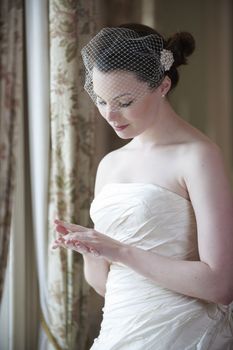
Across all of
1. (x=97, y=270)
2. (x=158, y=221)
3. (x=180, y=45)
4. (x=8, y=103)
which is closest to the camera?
(x=158, y=221)

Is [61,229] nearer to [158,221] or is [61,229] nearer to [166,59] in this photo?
[158,221]

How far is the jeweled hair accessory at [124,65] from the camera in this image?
117 cm

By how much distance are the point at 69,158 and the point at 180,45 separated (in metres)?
0.78

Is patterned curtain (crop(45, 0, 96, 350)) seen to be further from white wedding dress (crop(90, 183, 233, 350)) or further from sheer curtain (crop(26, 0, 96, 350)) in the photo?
white wedding dress (crop(90, 183, 233, 350))

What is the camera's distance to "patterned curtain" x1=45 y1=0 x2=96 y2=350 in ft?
6.09

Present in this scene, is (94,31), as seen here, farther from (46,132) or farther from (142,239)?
(142,239)

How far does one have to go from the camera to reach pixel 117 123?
1.20 metres

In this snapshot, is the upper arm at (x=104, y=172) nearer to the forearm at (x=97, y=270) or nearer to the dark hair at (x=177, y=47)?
the forearm at (x=97, y=270)

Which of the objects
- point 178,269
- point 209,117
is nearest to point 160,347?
point 178,269

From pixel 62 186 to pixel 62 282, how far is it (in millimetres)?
415

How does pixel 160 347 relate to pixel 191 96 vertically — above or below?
below

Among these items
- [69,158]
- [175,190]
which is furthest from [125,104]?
[69,158]

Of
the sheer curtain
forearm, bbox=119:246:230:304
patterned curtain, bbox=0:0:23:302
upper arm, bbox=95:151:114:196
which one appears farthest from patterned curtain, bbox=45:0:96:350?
forearm, bbox=119:246:230:304

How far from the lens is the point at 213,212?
1.09 m
